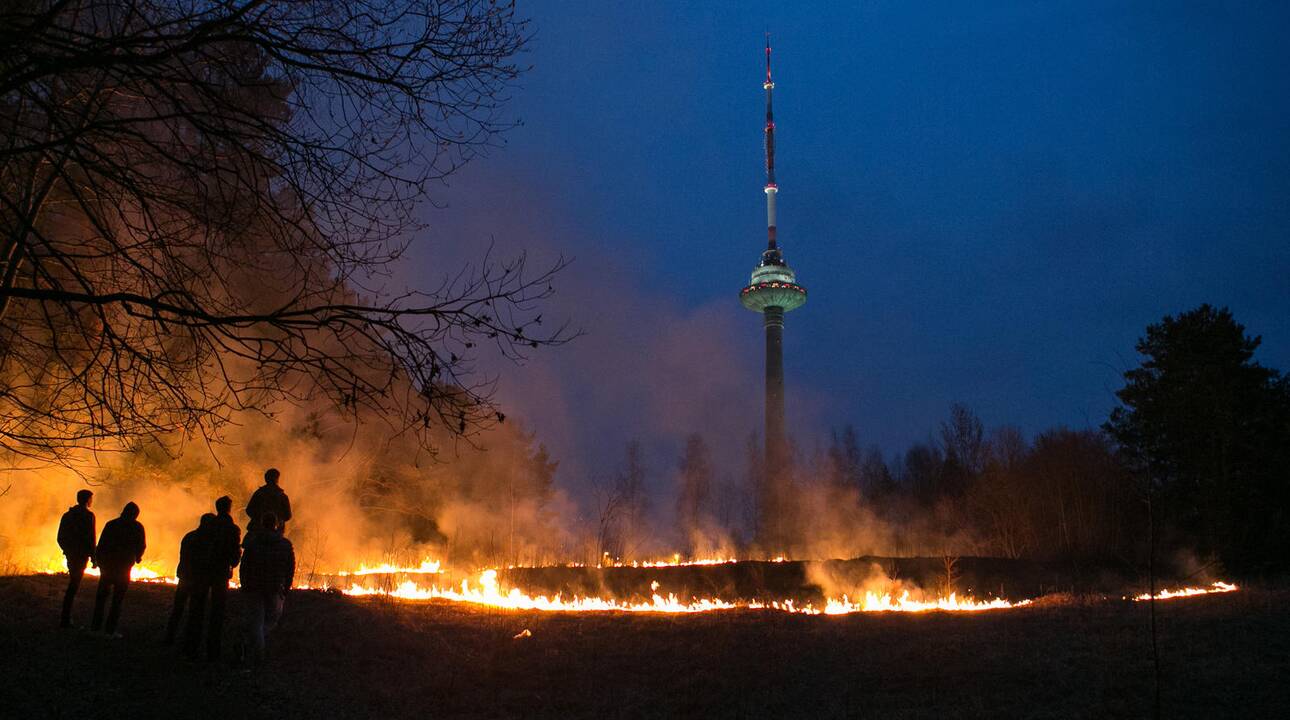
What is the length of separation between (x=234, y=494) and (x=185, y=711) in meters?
15.4

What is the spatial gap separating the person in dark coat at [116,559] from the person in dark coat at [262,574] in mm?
1583

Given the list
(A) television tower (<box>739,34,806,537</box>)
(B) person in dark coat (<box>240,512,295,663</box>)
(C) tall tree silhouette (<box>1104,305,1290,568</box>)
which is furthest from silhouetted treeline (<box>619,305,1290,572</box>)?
(A) television tower (<box>739,34,806,537</box>)

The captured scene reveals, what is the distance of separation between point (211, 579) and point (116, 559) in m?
1.52

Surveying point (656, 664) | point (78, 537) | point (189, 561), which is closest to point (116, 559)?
point (78, 537)

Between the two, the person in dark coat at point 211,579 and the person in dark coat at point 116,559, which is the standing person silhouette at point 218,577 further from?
the person in dark coat at point 116,559

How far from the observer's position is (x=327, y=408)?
80.6ft

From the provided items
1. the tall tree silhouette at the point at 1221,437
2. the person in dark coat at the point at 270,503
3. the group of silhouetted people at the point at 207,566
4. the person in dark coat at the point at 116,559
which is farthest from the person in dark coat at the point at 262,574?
the tall tree silhouette at the point at 1221,437

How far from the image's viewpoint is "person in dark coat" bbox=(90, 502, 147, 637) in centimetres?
943

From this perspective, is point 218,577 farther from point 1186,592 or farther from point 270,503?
point 1186,592

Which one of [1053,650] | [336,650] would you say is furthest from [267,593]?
[1053,650]

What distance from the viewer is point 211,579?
9055mm

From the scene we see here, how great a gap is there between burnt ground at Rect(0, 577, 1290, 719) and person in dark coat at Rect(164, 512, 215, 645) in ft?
1.02

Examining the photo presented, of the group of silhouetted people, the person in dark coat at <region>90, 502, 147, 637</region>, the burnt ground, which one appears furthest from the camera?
the person in dark coat at <region>90, 502, 147, 637</region>

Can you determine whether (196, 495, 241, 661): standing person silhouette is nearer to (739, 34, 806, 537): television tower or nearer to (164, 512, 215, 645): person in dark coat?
(164, 512, 215, 645): person in dark coat
